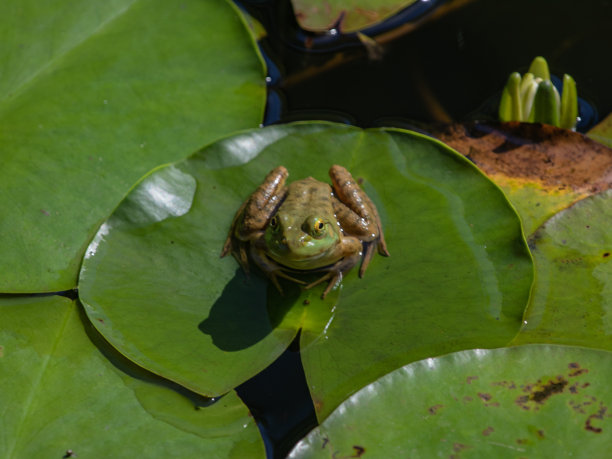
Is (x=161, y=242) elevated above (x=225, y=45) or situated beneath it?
situated beneath

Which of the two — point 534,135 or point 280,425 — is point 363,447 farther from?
point 534,135

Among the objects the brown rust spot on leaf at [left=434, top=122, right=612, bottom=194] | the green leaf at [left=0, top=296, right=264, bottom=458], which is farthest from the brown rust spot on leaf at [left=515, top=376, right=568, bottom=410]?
the brown rust spot on leaf at [left=434, top=122, right=612, bottom=194]

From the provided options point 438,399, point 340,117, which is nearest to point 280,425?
point 438,399

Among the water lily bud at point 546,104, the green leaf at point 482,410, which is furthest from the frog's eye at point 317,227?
the water lily bud at point 546,104

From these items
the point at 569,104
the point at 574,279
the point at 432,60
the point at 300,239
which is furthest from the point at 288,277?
the point at 432,60

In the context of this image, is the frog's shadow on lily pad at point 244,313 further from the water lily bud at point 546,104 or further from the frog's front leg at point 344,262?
the water lily bud at point 546,104

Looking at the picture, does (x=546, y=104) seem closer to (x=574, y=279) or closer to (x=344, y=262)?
(x=574, y=279)

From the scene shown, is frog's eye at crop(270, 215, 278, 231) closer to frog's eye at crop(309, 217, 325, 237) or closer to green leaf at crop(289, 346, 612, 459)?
frog's eye at crop(309, 217, 325, 237)
